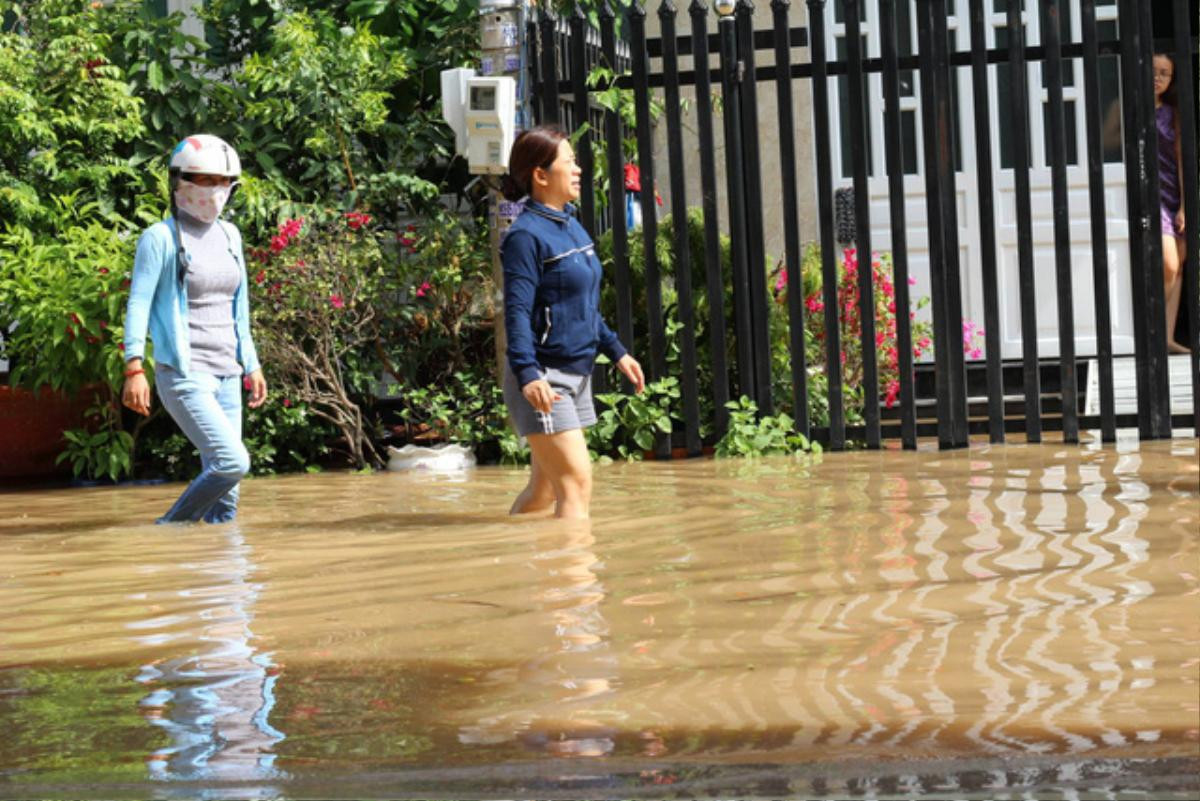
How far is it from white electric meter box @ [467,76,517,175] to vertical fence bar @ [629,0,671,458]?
757 millimetres

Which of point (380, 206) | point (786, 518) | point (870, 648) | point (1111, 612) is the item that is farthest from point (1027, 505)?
point (380, 206)

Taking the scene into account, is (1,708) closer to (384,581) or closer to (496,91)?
(384,581)

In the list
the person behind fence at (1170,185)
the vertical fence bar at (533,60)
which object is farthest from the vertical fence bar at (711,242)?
the person behind fence at (1170,185)

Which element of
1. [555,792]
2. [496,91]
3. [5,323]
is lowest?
[555,792]

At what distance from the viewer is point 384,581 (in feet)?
18.9

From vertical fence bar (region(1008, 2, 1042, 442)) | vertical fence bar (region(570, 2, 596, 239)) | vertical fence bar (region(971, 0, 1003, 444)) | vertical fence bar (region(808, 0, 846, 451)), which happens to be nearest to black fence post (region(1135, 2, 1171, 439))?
vertical fence bar (region(1008, 2, 1042, 442))

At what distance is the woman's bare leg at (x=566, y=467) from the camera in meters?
6.76

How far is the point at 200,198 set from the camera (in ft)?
24.3

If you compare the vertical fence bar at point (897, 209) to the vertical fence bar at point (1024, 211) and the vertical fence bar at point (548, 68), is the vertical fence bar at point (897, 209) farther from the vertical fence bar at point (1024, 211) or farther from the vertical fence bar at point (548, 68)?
the vertical fence bar at point (548, 68)

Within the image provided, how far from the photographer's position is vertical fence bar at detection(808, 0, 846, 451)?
952cm

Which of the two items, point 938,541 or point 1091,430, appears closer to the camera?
point 938,541

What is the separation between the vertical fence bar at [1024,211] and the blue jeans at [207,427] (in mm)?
4099

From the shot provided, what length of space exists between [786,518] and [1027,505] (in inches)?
36.2

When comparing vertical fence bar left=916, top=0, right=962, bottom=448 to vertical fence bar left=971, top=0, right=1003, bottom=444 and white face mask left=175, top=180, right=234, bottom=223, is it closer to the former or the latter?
vertical fence bar left=971, top=0, right=1003, bottom=444
